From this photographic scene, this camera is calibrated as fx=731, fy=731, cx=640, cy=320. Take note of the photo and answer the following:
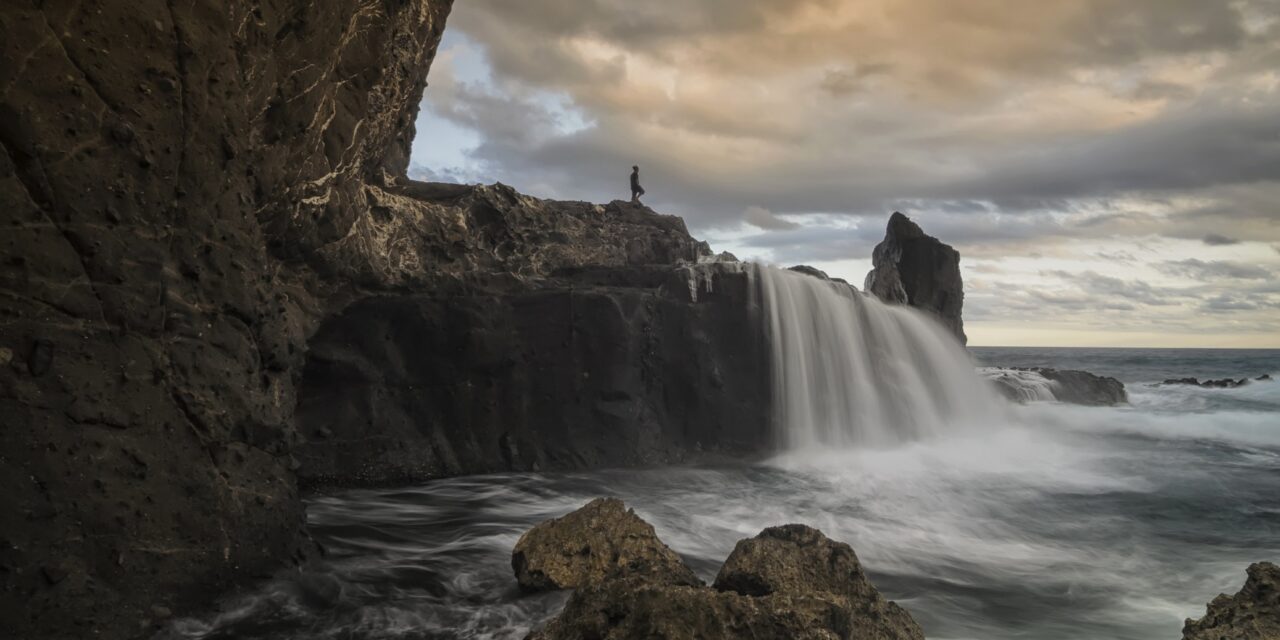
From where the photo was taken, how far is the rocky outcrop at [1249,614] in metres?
4.73

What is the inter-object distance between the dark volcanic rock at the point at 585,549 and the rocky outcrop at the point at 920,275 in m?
20.1

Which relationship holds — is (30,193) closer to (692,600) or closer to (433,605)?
(433,605)

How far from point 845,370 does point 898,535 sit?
289 inches

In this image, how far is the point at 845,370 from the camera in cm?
1702

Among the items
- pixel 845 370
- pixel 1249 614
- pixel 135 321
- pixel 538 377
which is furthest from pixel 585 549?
pixel 845 370

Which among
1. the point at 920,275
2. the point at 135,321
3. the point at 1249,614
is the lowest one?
the point at 1249,614

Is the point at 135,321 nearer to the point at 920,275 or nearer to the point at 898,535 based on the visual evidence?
the point at 898,535

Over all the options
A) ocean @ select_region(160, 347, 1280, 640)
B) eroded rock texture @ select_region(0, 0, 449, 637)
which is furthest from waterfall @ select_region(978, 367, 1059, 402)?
eroded rock texture @ select_region(0, 0, 449, 637)

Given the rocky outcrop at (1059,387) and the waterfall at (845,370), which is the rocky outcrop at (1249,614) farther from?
the rocky outcrop at (1059,387)

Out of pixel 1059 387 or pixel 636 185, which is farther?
pixel 1059 387

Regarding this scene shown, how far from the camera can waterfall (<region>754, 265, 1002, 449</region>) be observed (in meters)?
15.9

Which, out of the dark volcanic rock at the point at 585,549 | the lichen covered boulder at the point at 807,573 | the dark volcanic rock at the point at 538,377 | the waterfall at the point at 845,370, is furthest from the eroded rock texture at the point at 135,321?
the waterfall at the point at 845,370

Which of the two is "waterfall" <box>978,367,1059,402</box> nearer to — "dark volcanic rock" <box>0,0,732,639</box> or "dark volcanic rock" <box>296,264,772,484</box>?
"dark volcanic rock" <box>296,264,772,484</box>

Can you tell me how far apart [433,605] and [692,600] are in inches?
134
